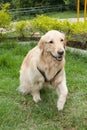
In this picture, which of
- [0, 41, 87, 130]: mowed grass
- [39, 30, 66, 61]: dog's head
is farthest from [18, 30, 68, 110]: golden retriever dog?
[0, 41, 87, 130]: mowed grass

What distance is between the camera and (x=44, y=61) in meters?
5.02

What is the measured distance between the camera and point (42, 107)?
203 inches

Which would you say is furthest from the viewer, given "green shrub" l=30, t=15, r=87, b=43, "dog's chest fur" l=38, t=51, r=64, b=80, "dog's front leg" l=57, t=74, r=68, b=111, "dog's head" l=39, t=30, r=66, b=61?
"green shrub" l=30, t=15, r=87, b=43

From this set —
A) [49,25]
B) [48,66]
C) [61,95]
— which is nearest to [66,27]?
[49,25]

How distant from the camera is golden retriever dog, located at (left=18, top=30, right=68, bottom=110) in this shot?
474cm

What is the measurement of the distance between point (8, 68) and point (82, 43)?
2638mm

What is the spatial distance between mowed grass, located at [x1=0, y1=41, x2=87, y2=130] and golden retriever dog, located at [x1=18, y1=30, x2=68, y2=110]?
168mm

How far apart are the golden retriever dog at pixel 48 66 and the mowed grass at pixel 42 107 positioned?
0.55ft

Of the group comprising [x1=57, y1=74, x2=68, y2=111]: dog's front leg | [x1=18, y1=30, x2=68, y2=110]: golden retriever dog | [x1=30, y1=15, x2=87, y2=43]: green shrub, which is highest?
[x1=18, y1=30, x2=68, y2=110]: golden retriever dog

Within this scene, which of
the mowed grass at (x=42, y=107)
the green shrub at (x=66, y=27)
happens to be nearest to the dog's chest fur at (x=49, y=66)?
the mowed grass at (x=42, y=107)

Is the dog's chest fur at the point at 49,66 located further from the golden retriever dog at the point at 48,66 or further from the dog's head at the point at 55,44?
the dog's head at the point at 55,44

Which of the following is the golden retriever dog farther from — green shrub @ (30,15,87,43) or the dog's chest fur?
green shrub @ (30,15,87,43)

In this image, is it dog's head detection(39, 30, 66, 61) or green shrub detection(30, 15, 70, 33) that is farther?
green shrub detection(30, 15, 70, 33)

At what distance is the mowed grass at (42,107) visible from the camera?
471 cm
